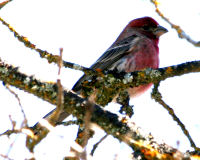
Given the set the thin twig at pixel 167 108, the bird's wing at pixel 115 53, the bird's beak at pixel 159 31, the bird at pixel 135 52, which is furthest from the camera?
the bird's beak at pixel 159 31

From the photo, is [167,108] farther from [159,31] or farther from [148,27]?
[148,27]

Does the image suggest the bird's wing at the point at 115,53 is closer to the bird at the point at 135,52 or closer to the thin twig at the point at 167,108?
the bird at the point at 135,52

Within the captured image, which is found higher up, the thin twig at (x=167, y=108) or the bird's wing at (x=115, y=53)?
the bird's wing at (x=115, y=53)

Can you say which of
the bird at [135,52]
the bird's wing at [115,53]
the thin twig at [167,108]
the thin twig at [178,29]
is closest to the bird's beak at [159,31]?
the bird at [135,52]

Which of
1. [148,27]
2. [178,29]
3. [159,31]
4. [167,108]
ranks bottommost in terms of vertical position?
[167,108]

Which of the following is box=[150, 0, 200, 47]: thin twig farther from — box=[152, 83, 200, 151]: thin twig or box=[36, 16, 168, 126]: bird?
box=[36, 16, 168, 126]: bird

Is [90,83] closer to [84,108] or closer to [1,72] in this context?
[84,108]

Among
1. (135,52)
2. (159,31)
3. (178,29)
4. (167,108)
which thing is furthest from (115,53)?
(178,29)

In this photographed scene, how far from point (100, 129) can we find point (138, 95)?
3658 mm

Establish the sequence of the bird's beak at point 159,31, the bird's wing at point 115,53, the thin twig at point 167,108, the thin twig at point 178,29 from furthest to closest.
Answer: the bird's beak at point 159,31 < the bird's wing at point 115,53 < the thin twig at point 167,108 < the thin twig at point 178,29

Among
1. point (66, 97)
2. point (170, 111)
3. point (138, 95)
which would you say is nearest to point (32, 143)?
point (66, 97)

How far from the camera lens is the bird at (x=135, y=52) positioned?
792 cm

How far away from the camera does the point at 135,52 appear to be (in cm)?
834

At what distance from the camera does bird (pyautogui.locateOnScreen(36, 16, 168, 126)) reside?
792cm
